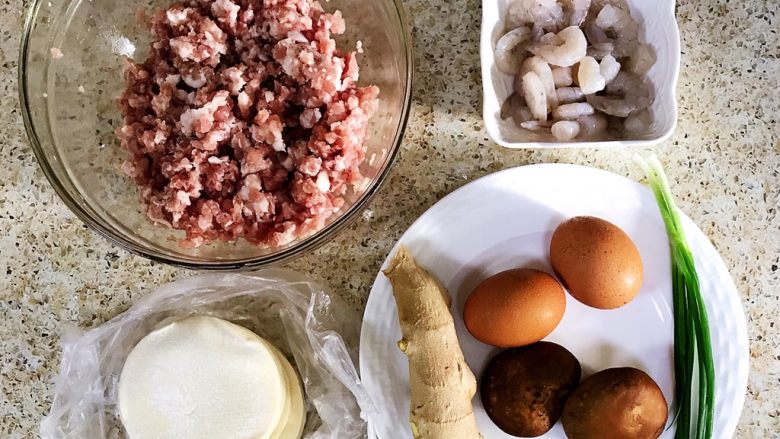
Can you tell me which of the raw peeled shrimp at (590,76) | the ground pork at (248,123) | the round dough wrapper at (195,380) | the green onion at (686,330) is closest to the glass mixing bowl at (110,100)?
the ground pork at (248,123)

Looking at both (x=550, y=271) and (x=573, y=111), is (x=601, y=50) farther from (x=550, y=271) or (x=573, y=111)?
(x=550, y=271)

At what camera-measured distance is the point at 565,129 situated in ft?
3.44

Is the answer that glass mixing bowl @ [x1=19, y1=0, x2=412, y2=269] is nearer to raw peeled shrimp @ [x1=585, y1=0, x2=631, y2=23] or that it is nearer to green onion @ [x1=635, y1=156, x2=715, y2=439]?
raw peeled shrimp @ [x1=585, y1=0, x2=631, y2=23]

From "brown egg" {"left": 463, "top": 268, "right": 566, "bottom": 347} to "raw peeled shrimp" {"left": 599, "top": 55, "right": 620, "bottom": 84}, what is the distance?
31cm

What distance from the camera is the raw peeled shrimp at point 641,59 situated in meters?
1.07

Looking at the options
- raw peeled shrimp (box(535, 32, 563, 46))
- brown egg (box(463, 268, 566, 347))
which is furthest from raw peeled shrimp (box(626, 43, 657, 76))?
brown egg (box(463, 268, 566, 347))

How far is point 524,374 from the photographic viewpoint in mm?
1087

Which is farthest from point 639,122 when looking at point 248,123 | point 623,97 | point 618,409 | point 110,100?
point 110,100

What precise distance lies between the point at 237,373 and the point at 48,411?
0.38m

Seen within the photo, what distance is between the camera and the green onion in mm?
1108

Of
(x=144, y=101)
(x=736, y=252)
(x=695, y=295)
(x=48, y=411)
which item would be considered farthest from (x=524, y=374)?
(x=48, y=411)

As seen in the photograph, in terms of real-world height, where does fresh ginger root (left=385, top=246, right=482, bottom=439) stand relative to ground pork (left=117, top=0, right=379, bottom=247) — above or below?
below

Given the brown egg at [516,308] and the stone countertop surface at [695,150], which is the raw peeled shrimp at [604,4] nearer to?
the stone countertop surface at [695,150]

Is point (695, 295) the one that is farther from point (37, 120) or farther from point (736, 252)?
point (37, 120)
